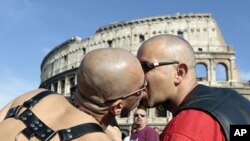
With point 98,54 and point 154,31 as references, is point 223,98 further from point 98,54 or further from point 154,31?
point 154,31

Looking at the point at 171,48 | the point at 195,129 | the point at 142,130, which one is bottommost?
the point at 142,130

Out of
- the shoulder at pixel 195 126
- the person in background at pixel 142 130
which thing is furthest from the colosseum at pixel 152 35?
the shoulder at pixel 195 126

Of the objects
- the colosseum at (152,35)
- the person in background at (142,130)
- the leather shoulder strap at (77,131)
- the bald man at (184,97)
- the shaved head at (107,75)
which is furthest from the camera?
the colosseum at (152,35)

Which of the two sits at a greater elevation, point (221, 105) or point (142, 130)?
point (221, 105)

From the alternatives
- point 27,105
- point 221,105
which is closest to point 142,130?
point 221,105

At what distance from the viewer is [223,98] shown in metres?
2.59

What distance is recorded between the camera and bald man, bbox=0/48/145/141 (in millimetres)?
2086

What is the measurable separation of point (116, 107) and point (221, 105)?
67cm

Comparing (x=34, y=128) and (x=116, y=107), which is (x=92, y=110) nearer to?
(x=116, y=107)

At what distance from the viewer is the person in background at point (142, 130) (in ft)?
21.9

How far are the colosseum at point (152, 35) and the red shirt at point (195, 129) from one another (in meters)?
33.7

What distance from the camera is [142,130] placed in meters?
6.80

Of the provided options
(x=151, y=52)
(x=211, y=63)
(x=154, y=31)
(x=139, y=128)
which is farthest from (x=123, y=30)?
(x=151, y=52)

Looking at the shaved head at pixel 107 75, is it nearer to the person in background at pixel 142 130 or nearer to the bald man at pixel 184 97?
the bald man at pixel 184 97
